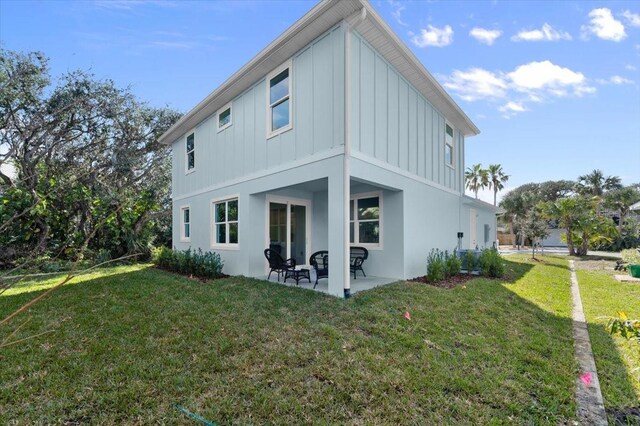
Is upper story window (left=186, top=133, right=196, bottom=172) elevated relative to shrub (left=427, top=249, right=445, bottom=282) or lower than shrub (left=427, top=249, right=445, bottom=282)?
elevated

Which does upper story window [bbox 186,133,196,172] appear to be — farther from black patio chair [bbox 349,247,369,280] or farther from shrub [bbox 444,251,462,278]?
shrub [bbox 444,251,462,278]

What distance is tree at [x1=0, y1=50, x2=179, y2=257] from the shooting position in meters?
12.4

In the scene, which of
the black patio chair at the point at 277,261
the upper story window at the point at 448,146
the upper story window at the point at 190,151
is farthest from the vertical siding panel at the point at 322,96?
the upper story window at the point at 190,151

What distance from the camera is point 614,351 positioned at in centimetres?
463

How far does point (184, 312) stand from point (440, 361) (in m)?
4.24

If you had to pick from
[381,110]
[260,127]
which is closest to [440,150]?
[381,110]

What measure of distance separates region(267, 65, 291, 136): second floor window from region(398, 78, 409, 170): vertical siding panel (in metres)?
2.93

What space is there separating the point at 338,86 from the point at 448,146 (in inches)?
260

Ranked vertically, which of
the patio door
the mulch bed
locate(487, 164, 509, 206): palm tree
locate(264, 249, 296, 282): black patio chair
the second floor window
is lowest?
the mulch bed

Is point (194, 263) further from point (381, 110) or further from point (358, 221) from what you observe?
point (381, 110)

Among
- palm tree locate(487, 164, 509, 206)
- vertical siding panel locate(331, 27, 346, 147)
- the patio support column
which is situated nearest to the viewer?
the patio support column

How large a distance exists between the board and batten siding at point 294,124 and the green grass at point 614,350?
5.24 metres

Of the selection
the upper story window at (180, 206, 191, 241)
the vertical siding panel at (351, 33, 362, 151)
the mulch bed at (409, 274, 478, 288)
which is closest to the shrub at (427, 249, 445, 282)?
the mulch bed at (409, 274, 478, 288)

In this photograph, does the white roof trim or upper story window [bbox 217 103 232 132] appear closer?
the white roof trim
